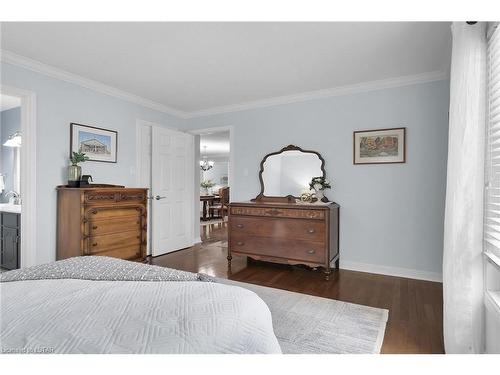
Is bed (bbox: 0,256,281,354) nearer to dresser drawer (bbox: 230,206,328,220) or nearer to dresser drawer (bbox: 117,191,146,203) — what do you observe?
dresser drawer (bbox: 117,191,146,203)

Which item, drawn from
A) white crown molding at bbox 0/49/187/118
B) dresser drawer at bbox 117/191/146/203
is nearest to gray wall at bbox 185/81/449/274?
white crown molding at bbox 0/49/187/118

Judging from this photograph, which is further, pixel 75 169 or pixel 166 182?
pixel 166 182

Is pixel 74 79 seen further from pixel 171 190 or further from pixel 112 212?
pixel 171 190

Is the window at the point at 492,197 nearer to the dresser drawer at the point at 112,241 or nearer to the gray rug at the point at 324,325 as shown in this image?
the gray rug at the point at 324,325

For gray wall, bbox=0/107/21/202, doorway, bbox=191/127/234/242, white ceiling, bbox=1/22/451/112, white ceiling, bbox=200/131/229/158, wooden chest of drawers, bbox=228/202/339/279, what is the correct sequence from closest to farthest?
white ceiling, bbox=1/22/451/112 < wooden chest of drawers, bbox=228/202/339/279 < gray wall, bbox=0/107/21/202 < doorway, bbox=191/127/234/242 < white ceiling, bbox=200/131/229/158

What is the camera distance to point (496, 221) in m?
1.60

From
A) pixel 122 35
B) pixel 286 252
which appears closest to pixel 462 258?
pixel 286 252

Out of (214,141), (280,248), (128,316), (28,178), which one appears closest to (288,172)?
(280,248)

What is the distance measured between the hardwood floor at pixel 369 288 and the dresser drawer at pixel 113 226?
0.77 m

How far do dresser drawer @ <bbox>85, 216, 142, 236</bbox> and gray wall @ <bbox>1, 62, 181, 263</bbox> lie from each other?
0.56 m

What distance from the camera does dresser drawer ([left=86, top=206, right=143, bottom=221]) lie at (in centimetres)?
312

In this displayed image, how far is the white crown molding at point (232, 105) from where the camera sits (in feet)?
9.95

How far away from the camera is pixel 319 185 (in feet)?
12.6

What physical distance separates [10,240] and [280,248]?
3229 millimetres
